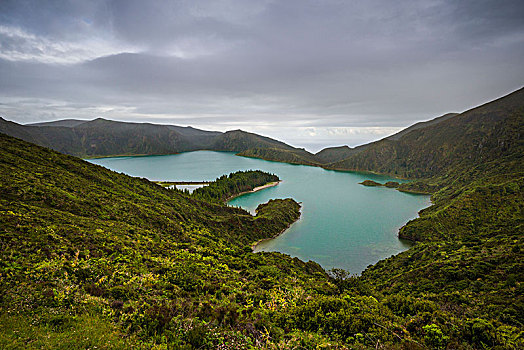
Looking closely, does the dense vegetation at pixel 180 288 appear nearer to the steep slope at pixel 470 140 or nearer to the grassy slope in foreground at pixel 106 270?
the grassy slope in foreground at pixel 106 270

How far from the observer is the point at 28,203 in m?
22.4

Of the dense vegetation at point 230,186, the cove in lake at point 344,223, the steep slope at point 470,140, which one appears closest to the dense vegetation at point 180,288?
the cove in lake at point 344,223

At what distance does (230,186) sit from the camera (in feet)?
363

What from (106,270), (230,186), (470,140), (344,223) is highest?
(470,140)

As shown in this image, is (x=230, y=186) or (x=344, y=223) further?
(x=230, y=186)

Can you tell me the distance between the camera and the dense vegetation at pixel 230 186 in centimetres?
9179

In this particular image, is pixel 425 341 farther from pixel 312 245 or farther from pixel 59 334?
pixel 312 245

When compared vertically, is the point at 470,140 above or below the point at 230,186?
above

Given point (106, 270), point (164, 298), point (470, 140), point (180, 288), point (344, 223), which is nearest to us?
point (164, 298)

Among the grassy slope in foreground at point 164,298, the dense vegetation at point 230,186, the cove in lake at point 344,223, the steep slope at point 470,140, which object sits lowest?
the cove in lake at point 344,223

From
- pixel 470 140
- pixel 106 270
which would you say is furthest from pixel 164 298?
pixel 470 140

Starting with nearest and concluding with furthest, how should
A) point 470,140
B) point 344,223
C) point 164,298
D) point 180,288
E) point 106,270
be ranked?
point 164,298
point 106,270
point 180,288
point 344,223
point 470,140

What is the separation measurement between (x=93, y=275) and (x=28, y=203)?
1500cm

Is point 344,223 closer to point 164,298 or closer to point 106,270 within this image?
point 164,298
